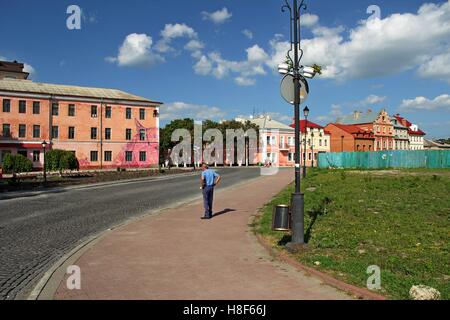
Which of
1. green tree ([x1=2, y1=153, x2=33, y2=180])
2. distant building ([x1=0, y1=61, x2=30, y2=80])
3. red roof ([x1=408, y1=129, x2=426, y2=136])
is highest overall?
distant building ([x1=0, y1=61, x2=30, y2=80])

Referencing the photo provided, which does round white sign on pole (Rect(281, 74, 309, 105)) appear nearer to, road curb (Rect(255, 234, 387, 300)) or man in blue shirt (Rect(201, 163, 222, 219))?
road curb (Rect(255, 234, 387, 300))

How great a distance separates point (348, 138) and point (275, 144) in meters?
22.1

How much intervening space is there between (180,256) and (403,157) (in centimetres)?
4844

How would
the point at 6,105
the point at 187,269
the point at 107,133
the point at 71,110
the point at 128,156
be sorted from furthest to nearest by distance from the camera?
1. the point at 128,156
2. the point at 107,133
3. the point at 71,110
4. the point at 6,105
5. the point at 187,269

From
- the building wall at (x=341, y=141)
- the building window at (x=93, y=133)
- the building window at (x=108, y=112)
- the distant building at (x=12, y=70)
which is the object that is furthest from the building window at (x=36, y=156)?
the building wall at (x=341, y=141)

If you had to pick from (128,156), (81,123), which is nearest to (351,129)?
(128,156)

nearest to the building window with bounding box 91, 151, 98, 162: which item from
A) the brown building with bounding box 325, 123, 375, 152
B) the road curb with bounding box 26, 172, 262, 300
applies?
the road curb with bounding box 26, 172, 262, 300

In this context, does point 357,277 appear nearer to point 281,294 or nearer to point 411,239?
point 281,294

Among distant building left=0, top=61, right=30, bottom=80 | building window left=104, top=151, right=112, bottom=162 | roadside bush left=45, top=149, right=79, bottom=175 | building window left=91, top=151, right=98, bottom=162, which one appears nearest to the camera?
roadside bush left=45, top=149, right=79, bottom=175

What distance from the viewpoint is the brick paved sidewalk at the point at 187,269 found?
5336 mm

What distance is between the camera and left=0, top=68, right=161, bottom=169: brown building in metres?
Result: 49.1

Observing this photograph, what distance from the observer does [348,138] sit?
92812mm

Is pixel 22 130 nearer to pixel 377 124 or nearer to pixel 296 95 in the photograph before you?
pixel 296 95

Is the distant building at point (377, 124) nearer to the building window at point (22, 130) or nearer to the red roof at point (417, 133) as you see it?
the red roof at point (417, 133)
